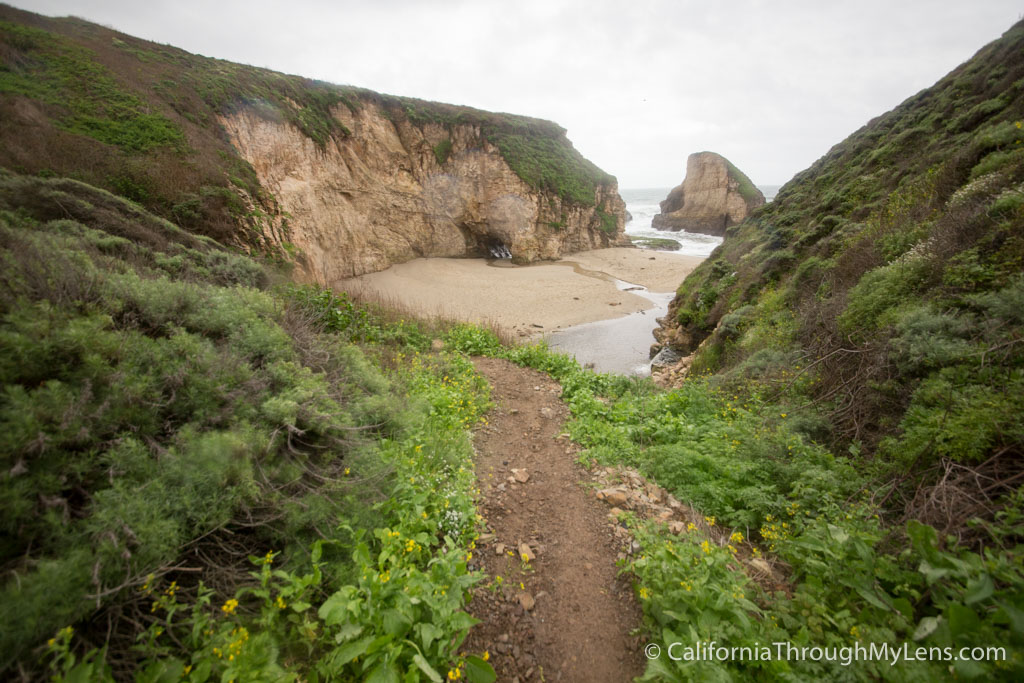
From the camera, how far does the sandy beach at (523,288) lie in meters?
18.6

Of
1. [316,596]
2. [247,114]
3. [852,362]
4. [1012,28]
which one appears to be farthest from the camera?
[247,114]

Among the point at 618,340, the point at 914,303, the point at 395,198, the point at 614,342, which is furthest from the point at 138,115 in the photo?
the point at 914,303

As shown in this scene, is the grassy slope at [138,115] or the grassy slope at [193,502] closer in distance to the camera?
the grassy slope at [193,502]

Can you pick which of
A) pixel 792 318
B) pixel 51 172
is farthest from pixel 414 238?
pixel 792 318

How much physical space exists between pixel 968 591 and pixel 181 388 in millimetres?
5549

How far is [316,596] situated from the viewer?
2.48m

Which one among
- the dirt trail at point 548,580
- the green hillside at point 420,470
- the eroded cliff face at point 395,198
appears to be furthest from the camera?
the eroded cliff face at point 395,198

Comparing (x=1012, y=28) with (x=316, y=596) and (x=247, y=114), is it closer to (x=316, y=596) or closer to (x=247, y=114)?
(x=316, y=596)

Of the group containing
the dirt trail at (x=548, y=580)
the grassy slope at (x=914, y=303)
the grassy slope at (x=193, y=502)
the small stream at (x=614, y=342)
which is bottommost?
the small stream at (x=614, y=342)

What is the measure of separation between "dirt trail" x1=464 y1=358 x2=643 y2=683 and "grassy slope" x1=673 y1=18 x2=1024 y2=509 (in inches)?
106

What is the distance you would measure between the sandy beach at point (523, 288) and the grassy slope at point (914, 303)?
8631 millimetres

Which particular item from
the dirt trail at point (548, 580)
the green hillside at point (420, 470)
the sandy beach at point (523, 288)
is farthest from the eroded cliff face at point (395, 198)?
the dirt trail at point (548, 580)

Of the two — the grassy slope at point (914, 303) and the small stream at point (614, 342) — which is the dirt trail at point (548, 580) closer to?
the grassy slope at point (914, 303)

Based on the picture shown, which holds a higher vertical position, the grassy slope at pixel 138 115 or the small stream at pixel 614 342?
the grassy slope at pixel 138 115
